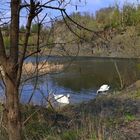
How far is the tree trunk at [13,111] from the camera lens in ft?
9.62

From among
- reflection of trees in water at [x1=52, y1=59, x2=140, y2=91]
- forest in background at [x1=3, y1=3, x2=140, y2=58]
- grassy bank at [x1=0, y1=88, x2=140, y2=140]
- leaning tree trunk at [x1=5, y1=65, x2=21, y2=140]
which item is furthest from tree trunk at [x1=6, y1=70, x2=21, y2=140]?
reflection of trees in water at [x1=52, y1=59, x2=140, y2=91]

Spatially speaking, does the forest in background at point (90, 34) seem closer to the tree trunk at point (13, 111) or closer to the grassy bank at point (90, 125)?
the tree trunk at point (13, 111)

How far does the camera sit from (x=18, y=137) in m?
2.96

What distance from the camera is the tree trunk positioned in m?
2.93

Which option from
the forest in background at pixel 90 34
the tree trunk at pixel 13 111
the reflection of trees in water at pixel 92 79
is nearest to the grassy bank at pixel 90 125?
the tree trunk at pixel 13 111

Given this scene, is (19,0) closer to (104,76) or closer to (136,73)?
(136,73)

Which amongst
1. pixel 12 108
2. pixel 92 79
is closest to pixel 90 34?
pixel 12 108

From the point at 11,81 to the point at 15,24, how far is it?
41cm

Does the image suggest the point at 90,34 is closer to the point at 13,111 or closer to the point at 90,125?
the point at 13,111

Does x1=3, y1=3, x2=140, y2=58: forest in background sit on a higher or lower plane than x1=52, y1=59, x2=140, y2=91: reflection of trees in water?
higher

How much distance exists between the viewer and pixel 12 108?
9.69 feet

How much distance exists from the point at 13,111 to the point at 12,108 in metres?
0.02

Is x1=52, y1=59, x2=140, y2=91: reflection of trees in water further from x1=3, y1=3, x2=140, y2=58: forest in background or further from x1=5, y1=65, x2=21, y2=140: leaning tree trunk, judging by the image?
x1=5, y1=65, x2=21, y2=140: leaning tree trunk

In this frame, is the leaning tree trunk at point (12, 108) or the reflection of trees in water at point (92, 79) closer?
the leaning tree trunk at point (12, 108)
